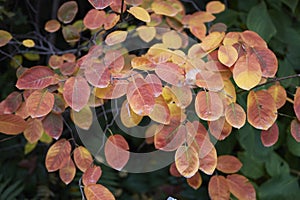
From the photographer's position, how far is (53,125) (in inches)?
40.8

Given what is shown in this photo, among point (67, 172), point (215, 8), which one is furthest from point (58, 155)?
point (215, 8)

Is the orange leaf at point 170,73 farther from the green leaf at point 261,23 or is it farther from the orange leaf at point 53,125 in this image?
the green leaf at point 261,23

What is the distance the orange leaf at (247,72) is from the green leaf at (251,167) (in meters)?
0.55

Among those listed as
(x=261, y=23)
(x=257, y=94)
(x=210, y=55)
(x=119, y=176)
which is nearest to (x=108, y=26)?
(x=210, y=55)

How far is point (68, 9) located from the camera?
3.97 feet

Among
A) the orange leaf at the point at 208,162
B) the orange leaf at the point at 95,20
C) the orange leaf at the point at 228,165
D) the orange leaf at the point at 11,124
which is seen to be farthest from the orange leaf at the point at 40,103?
the orange leaf at the point at 228,165

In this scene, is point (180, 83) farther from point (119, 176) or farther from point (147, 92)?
point (119, 176)

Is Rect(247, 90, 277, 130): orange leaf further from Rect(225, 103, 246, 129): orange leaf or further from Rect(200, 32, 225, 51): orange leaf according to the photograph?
Rect(200, 32, 225, 51): orange leaf

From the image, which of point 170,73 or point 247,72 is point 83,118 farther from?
point 247,72

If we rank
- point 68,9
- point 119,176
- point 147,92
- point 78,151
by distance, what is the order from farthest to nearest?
point 119,176, point 68,9, point 78,151, point 147,92

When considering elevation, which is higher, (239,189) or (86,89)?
(86,89)

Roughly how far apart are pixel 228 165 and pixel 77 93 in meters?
0.47

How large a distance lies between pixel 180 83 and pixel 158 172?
95 centimetres

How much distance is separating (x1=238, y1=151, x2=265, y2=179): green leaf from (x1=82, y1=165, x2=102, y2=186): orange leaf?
1.95 ft
